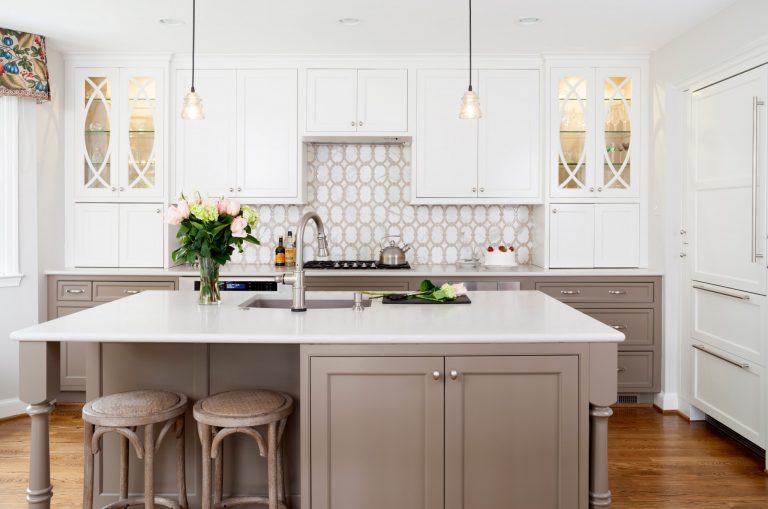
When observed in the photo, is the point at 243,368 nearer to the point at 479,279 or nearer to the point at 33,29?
the point at 479,279

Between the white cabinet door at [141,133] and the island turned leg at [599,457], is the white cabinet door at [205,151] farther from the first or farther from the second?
the island turned leg at [599,457]

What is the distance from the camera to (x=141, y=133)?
4.80m

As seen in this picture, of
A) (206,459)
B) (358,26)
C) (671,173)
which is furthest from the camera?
(671,173)

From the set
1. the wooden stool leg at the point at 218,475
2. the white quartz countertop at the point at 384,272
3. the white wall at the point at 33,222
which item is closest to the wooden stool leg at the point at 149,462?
the wooden stool leg at the point at 218,475

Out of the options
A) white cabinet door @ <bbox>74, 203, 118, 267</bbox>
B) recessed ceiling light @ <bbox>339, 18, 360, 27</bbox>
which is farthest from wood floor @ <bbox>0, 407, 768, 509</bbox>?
recessed ceiling light @ <bbox>339, 18, 360, 27</bbox>

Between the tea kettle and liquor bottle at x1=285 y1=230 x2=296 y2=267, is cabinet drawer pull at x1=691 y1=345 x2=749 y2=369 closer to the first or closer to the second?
the tea kettle

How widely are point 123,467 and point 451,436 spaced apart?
1.33m

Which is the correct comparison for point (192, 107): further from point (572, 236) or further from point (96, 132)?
point (572, 236)

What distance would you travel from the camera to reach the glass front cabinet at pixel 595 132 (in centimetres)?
476

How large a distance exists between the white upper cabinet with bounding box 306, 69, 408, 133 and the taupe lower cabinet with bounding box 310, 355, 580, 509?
285 centimetres

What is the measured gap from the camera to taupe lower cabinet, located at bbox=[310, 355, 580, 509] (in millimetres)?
2299

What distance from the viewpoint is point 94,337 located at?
87.0 inches

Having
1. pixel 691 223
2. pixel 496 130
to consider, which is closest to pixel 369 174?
pixel 496 130

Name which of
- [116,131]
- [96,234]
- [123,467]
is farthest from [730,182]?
[96,234]
